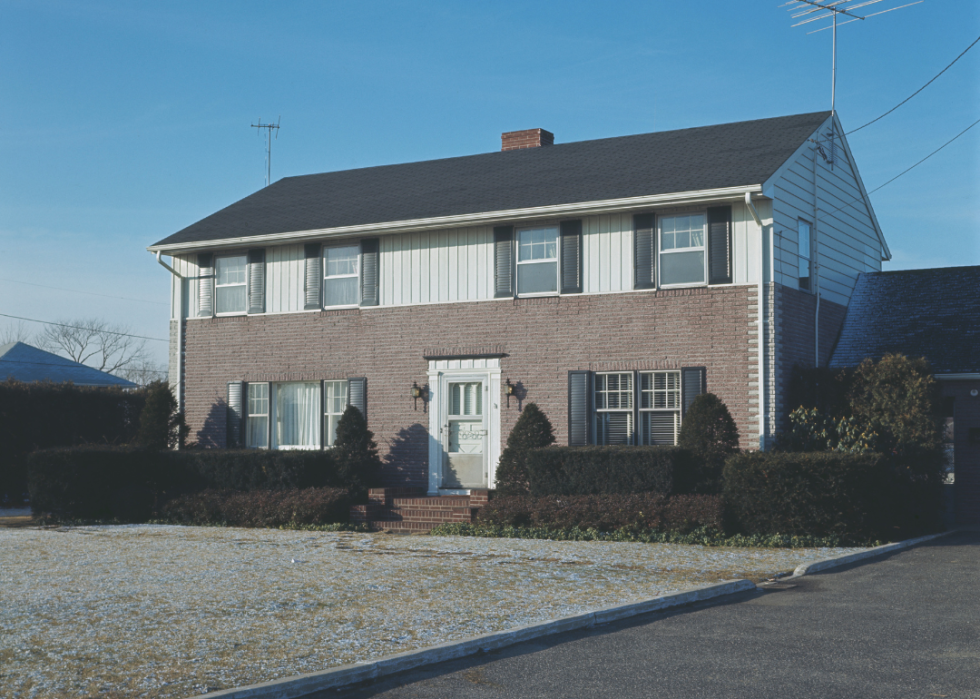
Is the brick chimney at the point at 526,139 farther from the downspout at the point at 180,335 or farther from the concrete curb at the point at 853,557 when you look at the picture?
the concrete curb at the point at 853,557

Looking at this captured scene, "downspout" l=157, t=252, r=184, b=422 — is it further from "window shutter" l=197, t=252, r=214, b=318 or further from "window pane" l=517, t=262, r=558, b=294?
"window pane" l=517, t=262, r=558, b=294

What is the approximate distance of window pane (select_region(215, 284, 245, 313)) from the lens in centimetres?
2147

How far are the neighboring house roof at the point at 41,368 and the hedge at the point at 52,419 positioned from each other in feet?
29.1

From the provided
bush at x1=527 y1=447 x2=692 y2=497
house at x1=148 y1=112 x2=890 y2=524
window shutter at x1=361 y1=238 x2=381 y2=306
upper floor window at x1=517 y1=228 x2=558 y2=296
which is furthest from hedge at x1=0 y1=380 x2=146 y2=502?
bush at x1=527 y1=447 x2=692 y2=497

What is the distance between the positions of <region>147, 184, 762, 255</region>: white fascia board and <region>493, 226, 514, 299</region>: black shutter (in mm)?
251

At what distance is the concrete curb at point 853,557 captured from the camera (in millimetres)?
11923

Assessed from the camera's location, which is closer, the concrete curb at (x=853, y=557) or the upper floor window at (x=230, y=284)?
the concrete curb at (x=853, y=557)

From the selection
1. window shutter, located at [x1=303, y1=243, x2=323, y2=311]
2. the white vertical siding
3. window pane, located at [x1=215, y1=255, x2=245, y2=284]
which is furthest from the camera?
window pane, located at [x1=215, y1=255, x2=245, y2=284]

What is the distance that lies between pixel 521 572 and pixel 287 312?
426 inches

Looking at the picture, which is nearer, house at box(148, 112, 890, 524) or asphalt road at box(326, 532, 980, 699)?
asphalt road at box(326, 532, 980, 699)

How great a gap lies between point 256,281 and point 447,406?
5.10m

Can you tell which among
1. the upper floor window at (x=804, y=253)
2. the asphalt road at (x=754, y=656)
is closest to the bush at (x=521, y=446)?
the upper floor window at (x=804, y=253)

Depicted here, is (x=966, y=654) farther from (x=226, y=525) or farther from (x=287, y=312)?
(x=287, y=312)

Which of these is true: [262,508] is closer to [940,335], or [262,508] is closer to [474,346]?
[474,346]
